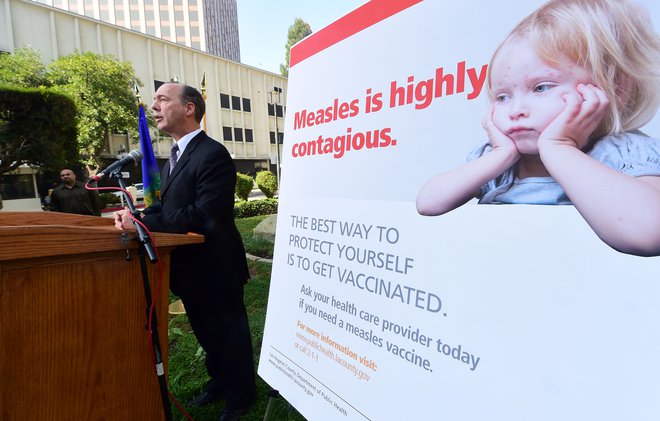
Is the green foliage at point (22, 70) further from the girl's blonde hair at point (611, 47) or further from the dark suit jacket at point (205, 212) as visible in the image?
the girl's blonde hair at point (611, 47)

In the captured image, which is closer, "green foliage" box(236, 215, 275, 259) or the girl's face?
the girl's face

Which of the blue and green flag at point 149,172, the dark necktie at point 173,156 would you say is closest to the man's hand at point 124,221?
the dark necktie at point 173,156

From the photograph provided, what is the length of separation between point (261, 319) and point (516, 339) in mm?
2998

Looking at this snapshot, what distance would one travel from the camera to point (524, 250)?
32.8 inches

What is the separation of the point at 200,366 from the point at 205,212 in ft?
→ 4.97

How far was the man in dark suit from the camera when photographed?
1.96 meters

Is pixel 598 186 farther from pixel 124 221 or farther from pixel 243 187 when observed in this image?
pixel 243 187

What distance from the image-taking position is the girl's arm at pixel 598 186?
69 centimetres

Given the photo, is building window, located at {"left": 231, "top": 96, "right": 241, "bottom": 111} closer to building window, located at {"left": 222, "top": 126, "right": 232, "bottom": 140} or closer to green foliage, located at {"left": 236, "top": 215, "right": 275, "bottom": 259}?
building window, located at {"left": 222, "top": 126, "right": 232, "bottom": 140}

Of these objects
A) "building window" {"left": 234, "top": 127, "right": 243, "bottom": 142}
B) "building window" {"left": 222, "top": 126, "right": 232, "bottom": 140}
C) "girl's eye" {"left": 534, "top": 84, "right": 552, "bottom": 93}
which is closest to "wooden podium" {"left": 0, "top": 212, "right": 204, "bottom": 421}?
"girl's eye" {"left": 534, "top": 84, "right": 552, "bottom": 93}

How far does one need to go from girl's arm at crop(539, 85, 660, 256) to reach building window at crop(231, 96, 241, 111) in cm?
3401

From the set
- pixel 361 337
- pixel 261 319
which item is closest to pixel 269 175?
pixel 261 319

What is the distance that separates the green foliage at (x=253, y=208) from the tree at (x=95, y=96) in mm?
13910

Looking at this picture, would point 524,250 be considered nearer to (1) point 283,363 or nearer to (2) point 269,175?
(1) point 283,363
